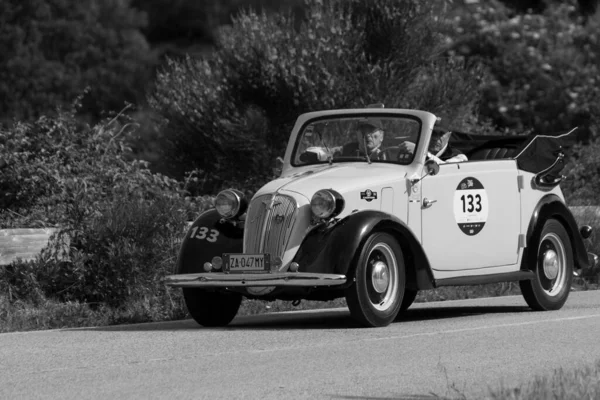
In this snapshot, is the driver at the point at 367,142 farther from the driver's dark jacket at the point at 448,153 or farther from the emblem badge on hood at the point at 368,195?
the emblem badge on hood at the point at 368,195

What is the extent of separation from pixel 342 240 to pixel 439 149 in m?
2.15

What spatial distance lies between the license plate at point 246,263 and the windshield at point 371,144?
1.73 m

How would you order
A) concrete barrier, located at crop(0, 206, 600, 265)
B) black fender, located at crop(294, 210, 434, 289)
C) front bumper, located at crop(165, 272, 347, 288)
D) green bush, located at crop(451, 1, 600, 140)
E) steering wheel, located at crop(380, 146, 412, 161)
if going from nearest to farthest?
front bumper, located at crop(165, 272, 347, 288) → black fender, located at crop(294, 210, 434, 289) → steering wheel, located at crop(380, 146, 412, 161) → concrete barrier, located at crop(0, 206, 600, 265) → green bush, located at crop(451, 1, 600, 140)

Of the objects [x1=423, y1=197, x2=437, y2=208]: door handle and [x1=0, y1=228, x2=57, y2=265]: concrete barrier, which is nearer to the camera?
[x1=423, y1=197, x2=437, y2=208]: door handle

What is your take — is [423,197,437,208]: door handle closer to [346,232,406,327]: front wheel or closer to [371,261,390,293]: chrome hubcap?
[346,232,406,327]: front wheel

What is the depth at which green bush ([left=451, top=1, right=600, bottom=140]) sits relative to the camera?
106ft

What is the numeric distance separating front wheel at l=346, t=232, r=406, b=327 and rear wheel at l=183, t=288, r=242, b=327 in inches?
50.7

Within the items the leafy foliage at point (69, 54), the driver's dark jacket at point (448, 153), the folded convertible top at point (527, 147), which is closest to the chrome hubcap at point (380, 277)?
the driver's dark jacket at point (448, 153)

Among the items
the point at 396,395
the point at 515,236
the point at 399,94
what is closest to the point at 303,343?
the point at 396,395

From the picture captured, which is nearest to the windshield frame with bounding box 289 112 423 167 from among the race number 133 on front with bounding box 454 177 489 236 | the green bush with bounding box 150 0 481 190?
the race number 133 on front with bounding box 454 177 489 236

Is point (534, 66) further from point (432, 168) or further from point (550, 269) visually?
point (432, 168)

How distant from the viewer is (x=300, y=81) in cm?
2291

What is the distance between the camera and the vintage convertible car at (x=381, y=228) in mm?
10336

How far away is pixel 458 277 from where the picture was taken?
11.5m
